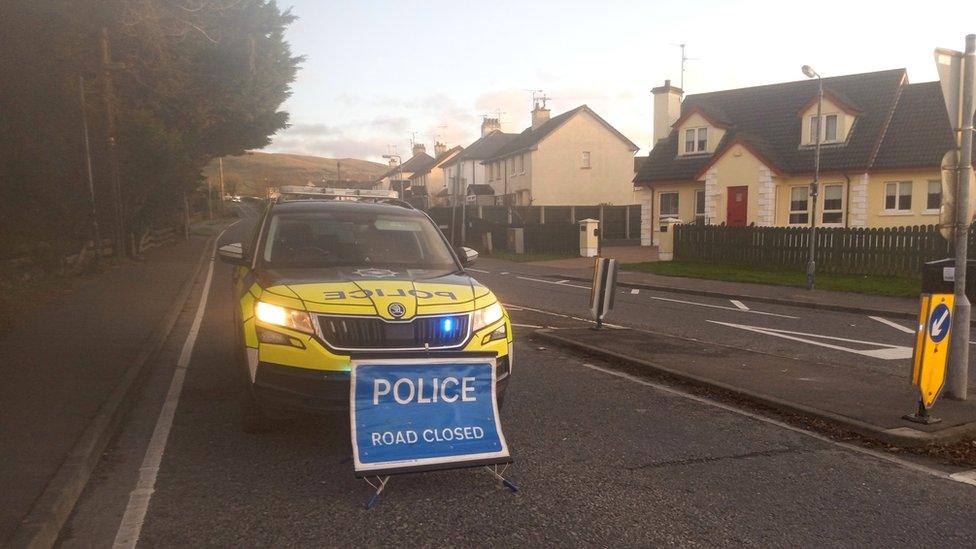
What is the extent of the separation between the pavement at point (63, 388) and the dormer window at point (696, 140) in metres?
26.1

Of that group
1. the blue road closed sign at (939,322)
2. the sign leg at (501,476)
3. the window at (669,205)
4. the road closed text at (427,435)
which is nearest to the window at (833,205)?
the window at (669,205)

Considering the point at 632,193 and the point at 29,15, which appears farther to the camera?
the point at 632,193

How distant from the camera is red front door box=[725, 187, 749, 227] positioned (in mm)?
30981

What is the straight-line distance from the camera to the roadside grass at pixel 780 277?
1708cm

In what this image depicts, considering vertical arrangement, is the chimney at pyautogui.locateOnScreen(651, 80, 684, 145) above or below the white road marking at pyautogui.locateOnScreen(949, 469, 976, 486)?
above

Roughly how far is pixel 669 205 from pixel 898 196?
34.0 feet

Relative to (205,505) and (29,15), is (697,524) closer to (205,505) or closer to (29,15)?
(205,505)

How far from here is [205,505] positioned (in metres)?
4.34

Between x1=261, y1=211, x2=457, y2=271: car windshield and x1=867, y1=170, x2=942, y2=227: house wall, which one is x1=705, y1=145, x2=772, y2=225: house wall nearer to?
x1=867, y1=170, x2=942, y2=227: house wall

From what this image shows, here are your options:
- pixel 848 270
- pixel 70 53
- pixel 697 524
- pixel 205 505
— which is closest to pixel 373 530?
pixel 205 505

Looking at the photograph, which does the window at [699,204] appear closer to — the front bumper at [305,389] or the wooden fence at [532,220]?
the wooden fence at [532,220]

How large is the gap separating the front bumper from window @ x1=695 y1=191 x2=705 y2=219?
3126 cm

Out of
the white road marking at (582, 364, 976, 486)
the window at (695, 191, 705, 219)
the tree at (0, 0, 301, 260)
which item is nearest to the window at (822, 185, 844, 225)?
the window at (695, 191, 705, 219)

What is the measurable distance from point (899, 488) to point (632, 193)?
46709 mm
